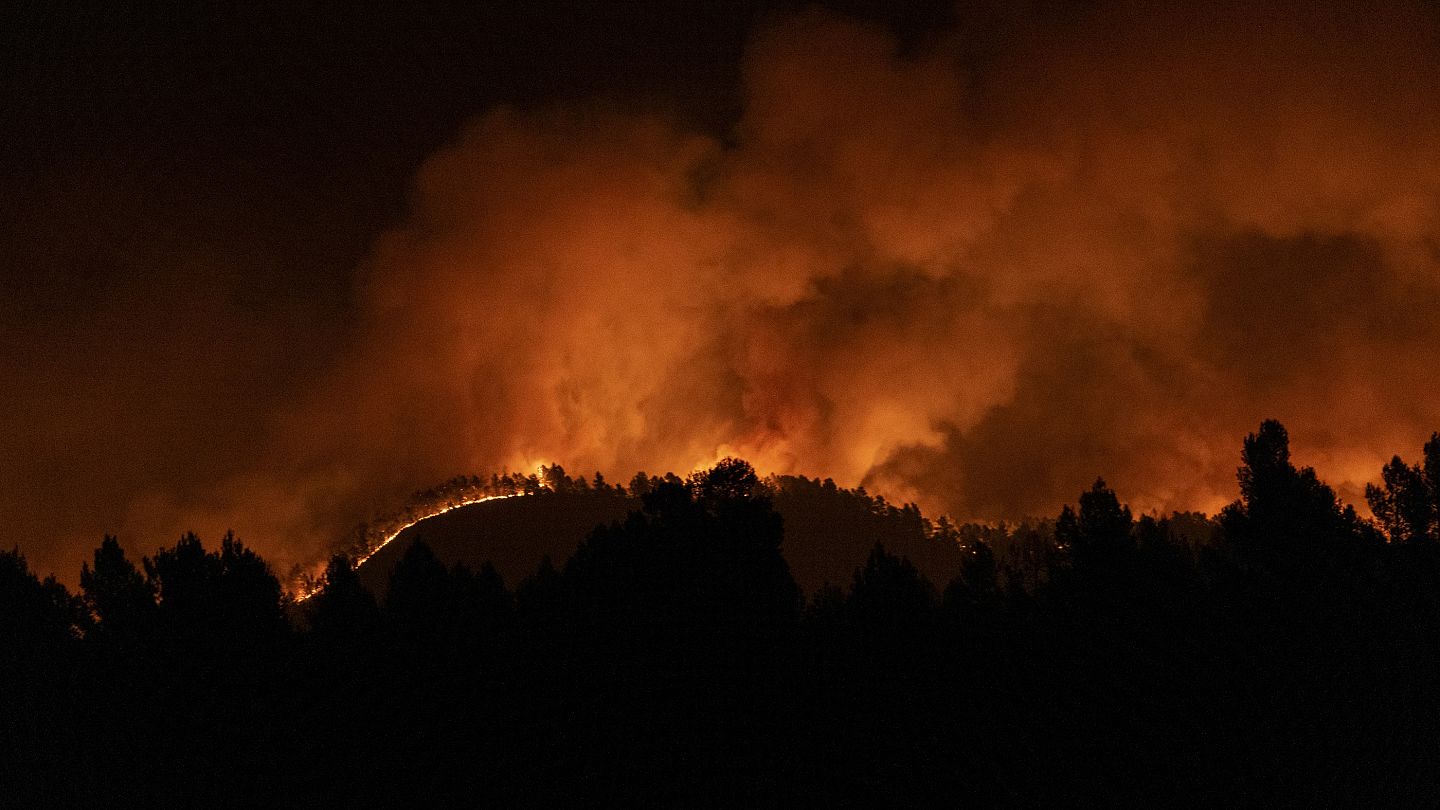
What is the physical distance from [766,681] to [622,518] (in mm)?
92231

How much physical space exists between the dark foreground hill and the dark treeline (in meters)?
71.2

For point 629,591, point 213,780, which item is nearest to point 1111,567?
point 629,591

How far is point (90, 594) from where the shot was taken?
6147 cm

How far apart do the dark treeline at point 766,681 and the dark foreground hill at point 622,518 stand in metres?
71.2

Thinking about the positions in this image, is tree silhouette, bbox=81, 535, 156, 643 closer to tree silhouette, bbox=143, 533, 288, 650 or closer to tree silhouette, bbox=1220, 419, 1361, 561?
tree silhouette, bbox=143, 533, 288, 650

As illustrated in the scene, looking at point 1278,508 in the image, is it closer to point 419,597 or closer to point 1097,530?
point 1097,530

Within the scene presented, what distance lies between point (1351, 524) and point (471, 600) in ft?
127

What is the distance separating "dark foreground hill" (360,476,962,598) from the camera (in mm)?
130000

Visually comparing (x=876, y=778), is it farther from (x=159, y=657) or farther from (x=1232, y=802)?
(x=159, y=657)

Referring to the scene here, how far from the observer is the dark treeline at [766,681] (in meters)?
47.4

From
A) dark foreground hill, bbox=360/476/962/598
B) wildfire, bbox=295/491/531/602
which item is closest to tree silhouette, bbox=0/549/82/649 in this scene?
dark foreground hill, bbox=360/476/962/598

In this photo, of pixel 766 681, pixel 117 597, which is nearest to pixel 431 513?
pixel 117 597

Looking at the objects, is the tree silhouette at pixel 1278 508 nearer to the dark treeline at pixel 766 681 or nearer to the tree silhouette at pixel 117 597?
the dark treeline at pixel 766 681

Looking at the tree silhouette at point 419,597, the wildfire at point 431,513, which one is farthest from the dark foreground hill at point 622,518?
the tree silhouette at point 419,597
